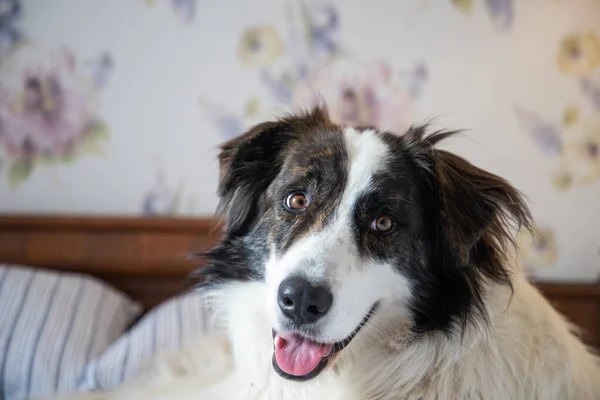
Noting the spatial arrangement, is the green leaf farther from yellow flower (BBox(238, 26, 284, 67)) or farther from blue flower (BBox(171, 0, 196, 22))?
yellow flower (BBox(238, 26, 284, 67))

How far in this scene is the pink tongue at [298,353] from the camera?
1.11m

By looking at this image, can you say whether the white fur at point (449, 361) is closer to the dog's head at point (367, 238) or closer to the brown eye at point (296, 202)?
the dog's head at point (367, 238)

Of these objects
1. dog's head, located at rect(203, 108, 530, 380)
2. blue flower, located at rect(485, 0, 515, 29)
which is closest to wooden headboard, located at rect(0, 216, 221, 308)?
dog's head, located at rect(203, 108, 530, 380)

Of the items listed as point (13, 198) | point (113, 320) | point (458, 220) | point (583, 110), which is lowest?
point (113, 320)

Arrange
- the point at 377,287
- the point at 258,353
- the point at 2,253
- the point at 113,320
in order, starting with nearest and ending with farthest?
the point at 377,287
the point at 258,353
the point at 113,320
the point at 2,253

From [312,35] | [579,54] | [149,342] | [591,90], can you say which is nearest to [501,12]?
[579,54]

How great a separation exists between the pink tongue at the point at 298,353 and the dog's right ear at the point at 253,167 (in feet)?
1.23

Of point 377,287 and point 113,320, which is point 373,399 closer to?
point 377,287

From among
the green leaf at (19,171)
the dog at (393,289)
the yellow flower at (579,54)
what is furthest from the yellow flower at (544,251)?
the green leaf at (19,171)

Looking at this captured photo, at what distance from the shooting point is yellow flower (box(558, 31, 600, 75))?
245 cm

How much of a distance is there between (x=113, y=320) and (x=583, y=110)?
2.31 metres

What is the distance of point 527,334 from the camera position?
1219mm

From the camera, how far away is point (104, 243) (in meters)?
2.52

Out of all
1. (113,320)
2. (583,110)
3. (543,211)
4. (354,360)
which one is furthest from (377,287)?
(583,110)
